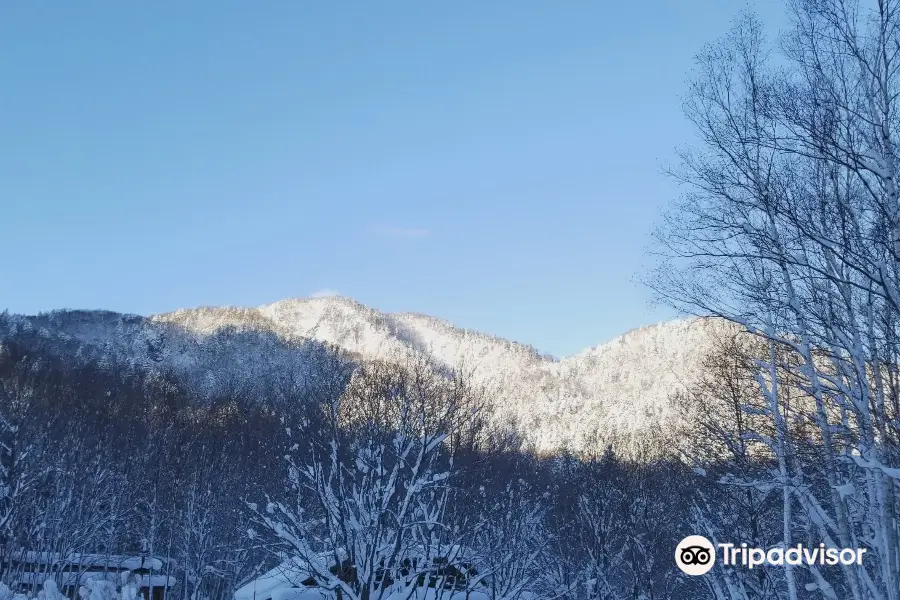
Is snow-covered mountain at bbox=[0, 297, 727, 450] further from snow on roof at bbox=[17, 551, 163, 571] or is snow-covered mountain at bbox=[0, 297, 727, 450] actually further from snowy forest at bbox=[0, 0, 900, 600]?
snowy forest at bbox=[0, 0, 900, 600]

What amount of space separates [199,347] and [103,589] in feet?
514

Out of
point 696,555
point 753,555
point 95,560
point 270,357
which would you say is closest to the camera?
point 753,555

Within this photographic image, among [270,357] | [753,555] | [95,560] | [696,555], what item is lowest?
[95,560]

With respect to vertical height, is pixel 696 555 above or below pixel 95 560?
above

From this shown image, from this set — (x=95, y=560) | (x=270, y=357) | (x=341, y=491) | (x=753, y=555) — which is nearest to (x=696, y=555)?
(x=753, y=555)

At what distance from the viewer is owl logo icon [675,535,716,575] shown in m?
13.2

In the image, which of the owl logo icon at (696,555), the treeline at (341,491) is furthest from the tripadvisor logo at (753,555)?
the treeline at (341,491)

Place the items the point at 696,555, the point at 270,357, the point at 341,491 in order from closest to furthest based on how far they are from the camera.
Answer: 1. the point at 341,491
2. the point at 696,555
3. the point at 270,357

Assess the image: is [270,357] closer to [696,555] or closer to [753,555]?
[696,555]

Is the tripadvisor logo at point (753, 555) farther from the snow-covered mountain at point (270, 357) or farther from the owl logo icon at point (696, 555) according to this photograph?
the snow-covered mountain at point (270, 357)

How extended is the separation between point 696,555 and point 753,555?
A: 1740 millimetres

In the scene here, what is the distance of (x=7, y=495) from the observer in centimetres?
2098

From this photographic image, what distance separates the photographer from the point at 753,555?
1234cm

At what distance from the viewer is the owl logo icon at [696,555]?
43.3 feet
